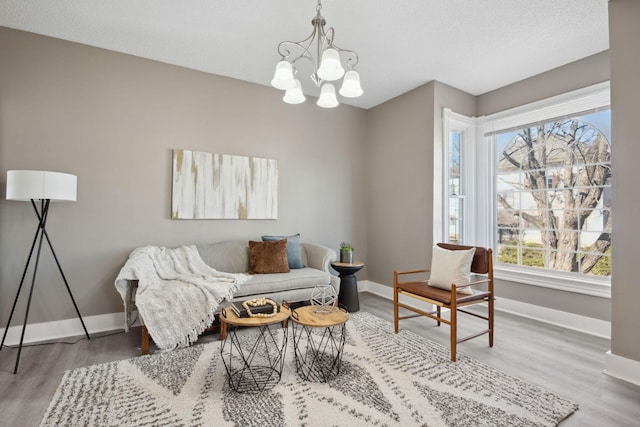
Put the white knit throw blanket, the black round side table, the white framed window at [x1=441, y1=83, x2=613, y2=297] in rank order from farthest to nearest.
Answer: the black round side table
the white framed window at [x1=441, y1=83, x2=613, y2=297]
the white knit throw blanket

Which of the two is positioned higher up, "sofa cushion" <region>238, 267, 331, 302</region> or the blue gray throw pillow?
the blue gray throw pillow

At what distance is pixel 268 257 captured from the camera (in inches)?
140

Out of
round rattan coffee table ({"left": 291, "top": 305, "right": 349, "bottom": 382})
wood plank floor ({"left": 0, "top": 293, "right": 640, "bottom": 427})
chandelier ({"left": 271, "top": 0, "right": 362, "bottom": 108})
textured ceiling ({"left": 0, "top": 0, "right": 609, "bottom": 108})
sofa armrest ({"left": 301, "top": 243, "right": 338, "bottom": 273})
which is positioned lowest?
wood plank floor ({"left": 0, "top": 293, "right": 640, "bottom": 427})

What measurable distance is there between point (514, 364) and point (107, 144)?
4.12 meters

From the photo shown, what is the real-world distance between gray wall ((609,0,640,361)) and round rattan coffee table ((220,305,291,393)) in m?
2.40

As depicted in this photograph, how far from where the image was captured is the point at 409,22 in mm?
2750

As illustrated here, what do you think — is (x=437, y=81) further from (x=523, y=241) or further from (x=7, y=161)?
(x=7, y=161)

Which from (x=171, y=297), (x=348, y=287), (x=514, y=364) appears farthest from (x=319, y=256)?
(x=514, y=364)

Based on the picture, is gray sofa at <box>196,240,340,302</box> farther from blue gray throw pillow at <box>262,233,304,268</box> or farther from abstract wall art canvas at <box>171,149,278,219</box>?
abstract wall art canvas at <box>171,149,278,219</box>

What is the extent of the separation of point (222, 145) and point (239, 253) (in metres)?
1.29

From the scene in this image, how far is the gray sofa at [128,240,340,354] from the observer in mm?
3133

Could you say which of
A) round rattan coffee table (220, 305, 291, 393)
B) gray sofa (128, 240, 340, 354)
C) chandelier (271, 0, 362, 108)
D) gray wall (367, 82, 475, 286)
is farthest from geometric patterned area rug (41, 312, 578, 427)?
chandelier (271, 0, 362, 108)

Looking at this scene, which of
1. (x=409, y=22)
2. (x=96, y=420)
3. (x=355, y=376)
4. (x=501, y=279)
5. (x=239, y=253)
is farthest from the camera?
(x=501, y=279)

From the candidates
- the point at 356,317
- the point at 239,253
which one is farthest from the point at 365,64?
the point at 356,317
